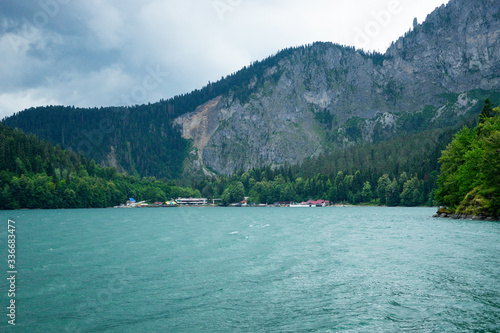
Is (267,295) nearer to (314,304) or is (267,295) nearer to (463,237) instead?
(314,304)

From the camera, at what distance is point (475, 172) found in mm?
85312

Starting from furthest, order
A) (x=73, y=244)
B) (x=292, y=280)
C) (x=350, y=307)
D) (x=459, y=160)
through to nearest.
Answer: (x=459, y=160), (x=73, y=244), (x=292, y=280), (x=350, y=307)

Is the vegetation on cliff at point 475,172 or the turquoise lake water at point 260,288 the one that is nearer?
the turquoise lake water at point 260,288

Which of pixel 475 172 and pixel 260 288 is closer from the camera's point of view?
pixel 260 288

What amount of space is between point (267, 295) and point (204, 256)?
17889 mm

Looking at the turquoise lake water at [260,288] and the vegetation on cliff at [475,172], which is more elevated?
the vegetation on cliff at [475,172]

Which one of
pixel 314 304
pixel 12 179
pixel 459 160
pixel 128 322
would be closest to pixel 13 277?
pixel 128 322

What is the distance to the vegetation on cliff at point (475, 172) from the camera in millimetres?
72188

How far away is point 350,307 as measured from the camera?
23219 mm

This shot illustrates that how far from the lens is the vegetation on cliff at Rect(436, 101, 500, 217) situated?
7219cm

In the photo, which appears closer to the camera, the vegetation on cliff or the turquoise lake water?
the turquoise lake water

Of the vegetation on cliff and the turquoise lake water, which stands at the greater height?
the vegetation on cliff

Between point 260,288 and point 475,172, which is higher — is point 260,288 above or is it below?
below

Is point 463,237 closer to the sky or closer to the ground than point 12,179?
closer to the ground
